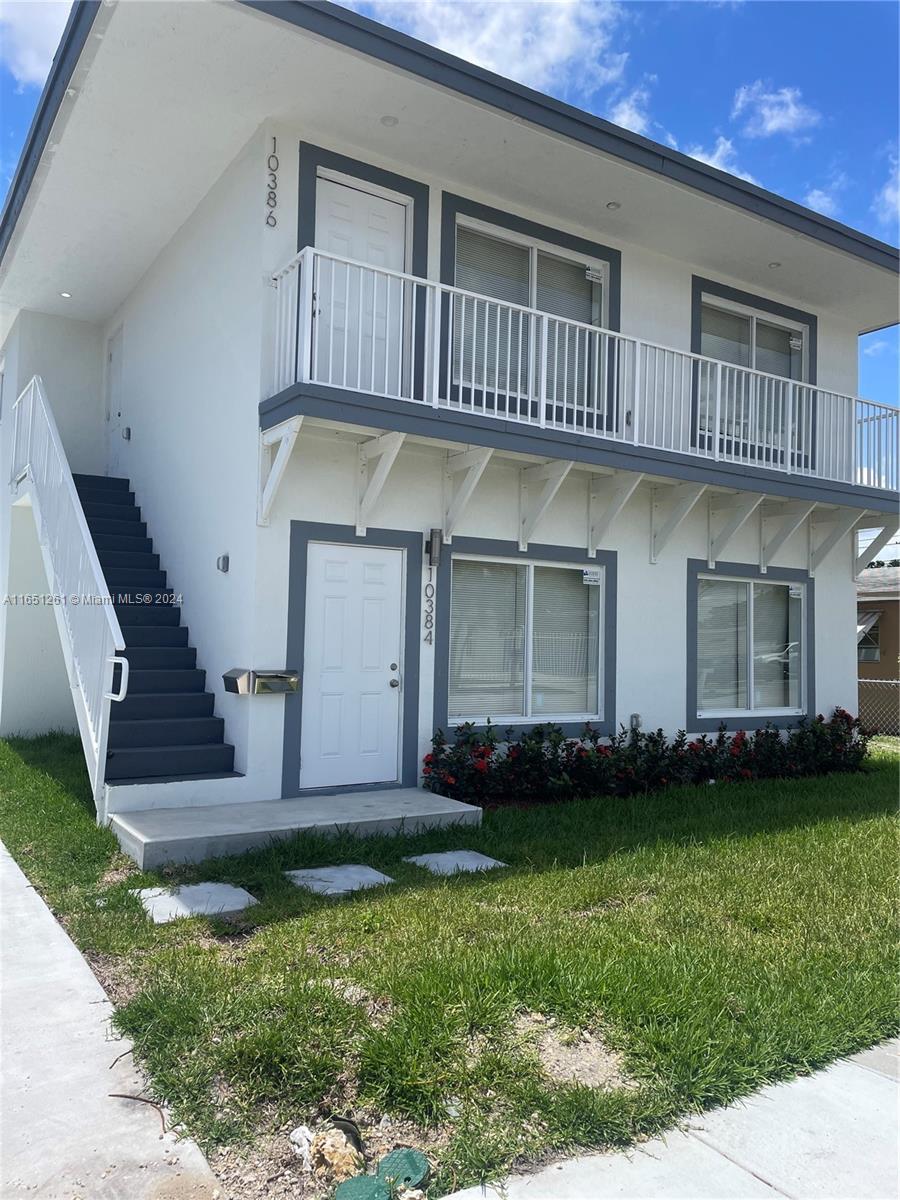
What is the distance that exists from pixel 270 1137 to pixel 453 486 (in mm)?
6244

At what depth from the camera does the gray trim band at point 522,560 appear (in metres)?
8.38

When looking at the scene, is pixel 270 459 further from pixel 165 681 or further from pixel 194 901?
pixel 194 901

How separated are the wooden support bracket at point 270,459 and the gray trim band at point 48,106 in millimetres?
3102

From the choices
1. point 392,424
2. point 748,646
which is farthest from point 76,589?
point 748,646

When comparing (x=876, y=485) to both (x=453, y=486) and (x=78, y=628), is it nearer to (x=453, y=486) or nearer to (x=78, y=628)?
(x=453, y=486)

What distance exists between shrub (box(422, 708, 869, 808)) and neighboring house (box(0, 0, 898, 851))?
28 cm

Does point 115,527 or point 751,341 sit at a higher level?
point 751,341

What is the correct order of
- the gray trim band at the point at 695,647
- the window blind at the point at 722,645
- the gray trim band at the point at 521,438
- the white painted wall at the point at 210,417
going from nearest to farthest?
the gray trim band at the point at 521,438, the white painted wall at the point at 210,417, the gray trim band at the point at 695,647, the window blind at the point at 722,645

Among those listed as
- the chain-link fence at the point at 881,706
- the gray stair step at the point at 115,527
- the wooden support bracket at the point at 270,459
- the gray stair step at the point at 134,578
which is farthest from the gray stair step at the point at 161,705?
the chain-link fence at the point at 881,706

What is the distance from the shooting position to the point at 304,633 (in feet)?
25.2

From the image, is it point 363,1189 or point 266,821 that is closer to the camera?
point 363,1189

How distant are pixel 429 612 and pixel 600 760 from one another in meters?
2.22

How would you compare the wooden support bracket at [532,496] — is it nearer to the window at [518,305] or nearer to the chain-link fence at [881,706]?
the window at [518,305]

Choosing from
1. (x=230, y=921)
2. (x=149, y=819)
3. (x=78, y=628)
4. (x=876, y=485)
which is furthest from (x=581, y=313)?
(x=230, y=921)
